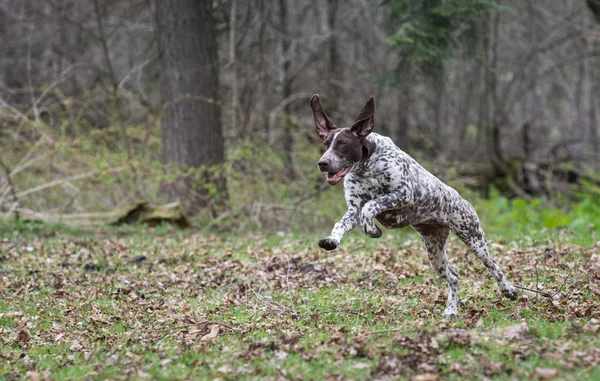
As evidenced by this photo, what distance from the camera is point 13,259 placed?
11.8m

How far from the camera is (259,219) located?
16203mm

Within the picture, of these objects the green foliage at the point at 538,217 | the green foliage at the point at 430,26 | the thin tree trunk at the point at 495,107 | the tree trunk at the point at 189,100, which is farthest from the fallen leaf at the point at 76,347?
the thin tree trunk at the point at 495,107

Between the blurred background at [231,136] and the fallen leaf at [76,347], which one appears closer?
the fallen leaf at [76,347]

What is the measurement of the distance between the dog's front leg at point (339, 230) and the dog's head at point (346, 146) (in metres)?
0.42

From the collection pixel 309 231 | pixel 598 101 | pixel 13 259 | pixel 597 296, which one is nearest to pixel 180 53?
pixel 309 231

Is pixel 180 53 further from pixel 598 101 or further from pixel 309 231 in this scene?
pixel 598 101

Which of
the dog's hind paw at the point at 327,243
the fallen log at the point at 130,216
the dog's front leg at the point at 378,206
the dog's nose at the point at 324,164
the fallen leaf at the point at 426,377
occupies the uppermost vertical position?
the dog's nose at the point at 324,164

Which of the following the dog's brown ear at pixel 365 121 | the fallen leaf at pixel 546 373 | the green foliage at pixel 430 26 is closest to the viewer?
the fallen leaf at pixel 546 373

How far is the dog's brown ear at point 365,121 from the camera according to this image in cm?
674

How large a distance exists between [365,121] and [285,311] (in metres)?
2.51

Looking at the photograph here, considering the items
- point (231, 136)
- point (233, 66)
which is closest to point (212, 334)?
point (231, 136)

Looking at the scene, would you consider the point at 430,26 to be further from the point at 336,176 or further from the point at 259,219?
the point at 336,176

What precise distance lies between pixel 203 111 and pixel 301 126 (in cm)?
267

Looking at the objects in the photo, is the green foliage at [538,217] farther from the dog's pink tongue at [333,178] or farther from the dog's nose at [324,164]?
the dog's nose at [324,164]
